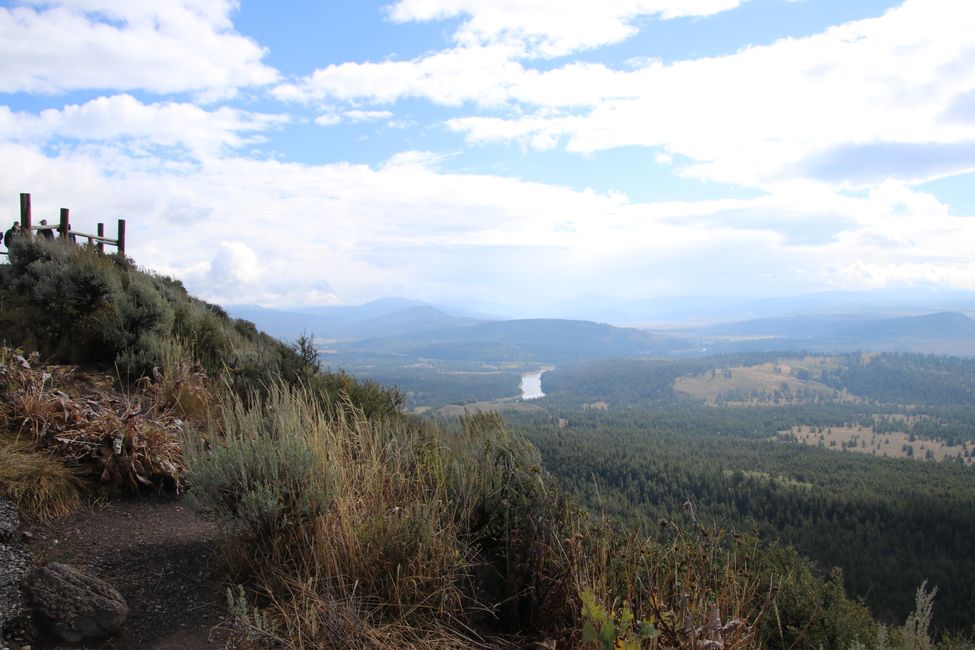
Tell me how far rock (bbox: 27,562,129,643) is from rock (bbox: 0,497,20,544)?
569mm

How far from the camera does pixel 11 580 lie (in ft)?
9.46

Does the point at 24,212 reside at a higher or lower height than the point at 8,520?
higher

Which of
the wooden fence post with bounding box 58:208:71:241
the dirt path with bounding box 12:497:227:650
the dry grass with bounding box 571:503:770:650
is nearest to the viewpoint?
the dry grass with bounding box 571:503:770:650

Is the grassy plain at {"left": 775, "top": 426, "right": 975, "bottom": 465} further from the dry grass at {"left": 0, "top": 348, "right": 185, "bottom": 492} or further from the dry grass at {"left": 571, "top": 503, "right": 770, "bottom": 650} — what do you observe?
the dry grass at {"left": 0, "top": 348, "right": 185, "bottom": 492}

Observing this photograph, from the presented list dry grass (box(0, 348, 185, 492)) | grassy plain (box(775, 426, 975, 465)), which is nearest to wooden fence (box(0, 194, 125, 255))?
dry grass (box(0, 348, 185, 492))

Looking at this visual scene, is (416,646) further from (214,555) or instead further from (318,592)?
(214,555)

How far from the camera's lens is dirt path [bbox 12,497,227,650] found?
2.81 metres

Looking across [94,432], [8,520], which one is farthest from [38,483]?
[94,432]

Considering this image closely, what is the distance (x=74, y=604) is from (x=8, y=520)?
1128 mm

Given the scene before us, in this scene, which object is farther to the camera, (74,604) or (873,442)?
(873,442)

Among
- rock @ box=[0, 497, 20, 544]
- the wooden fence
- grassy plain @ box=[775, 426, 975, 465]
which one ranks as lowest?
grassy plain @ box=[775, 426, 975, 465]

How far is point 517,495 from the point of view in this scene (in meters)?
3.92

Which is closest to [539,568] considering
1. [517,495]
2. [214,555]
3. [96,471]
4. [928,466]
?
[517,495]

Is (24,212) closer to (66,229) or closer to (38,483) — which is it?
(66,229)
